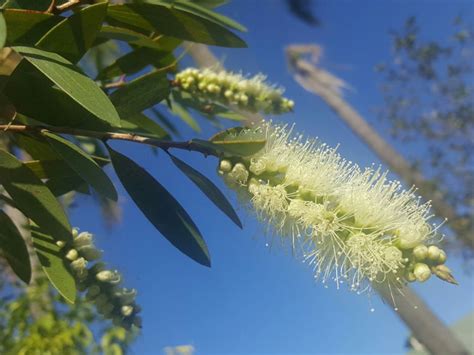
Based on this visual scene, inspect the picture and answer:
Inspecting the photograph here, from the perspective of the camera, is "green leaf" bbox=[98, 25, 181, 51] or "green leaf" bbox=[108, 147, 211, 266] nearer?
"green leaf" bbox=[108, 147, 211, 266]

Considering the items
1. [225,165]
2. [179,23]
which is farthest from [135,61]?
[225,165]

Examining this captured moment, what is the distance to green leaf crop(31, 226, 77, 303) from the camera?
2.60 ft

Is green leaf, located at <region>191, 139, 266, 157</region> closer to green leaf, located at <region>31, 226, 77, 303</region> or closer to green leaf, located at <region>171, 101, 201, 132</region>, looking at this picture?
green leaf, located at <region>31, 226, 77, 303</region>

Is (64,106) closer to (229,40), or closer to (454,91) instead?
(229,40)

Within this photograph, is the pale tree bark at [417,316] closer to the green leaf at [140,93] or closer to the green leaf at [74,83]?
the green leaf at [140,93]

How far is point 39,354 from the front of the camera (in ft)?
5.08

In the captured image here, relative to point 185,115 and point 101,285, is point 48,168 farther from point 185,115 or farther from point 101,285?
point 185,115

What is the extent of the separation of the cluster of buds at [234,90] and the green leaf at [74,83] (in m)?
0.60

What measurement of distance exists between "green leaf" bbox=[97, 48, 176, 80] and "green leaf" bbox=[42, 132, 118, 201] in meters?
0.42

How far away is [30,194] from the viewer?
28.3 inches

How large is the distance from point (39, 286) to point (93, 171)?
120cm

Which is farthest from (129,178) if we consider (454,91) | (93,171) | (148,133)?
(454,91)

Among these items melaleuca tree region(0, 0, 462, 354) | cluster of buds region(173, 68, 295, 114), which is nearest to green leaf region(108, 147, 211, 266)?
melaleuca tree region(0, 0, 462, 354)

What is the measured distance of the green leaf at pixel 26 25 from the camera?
0.68 m
